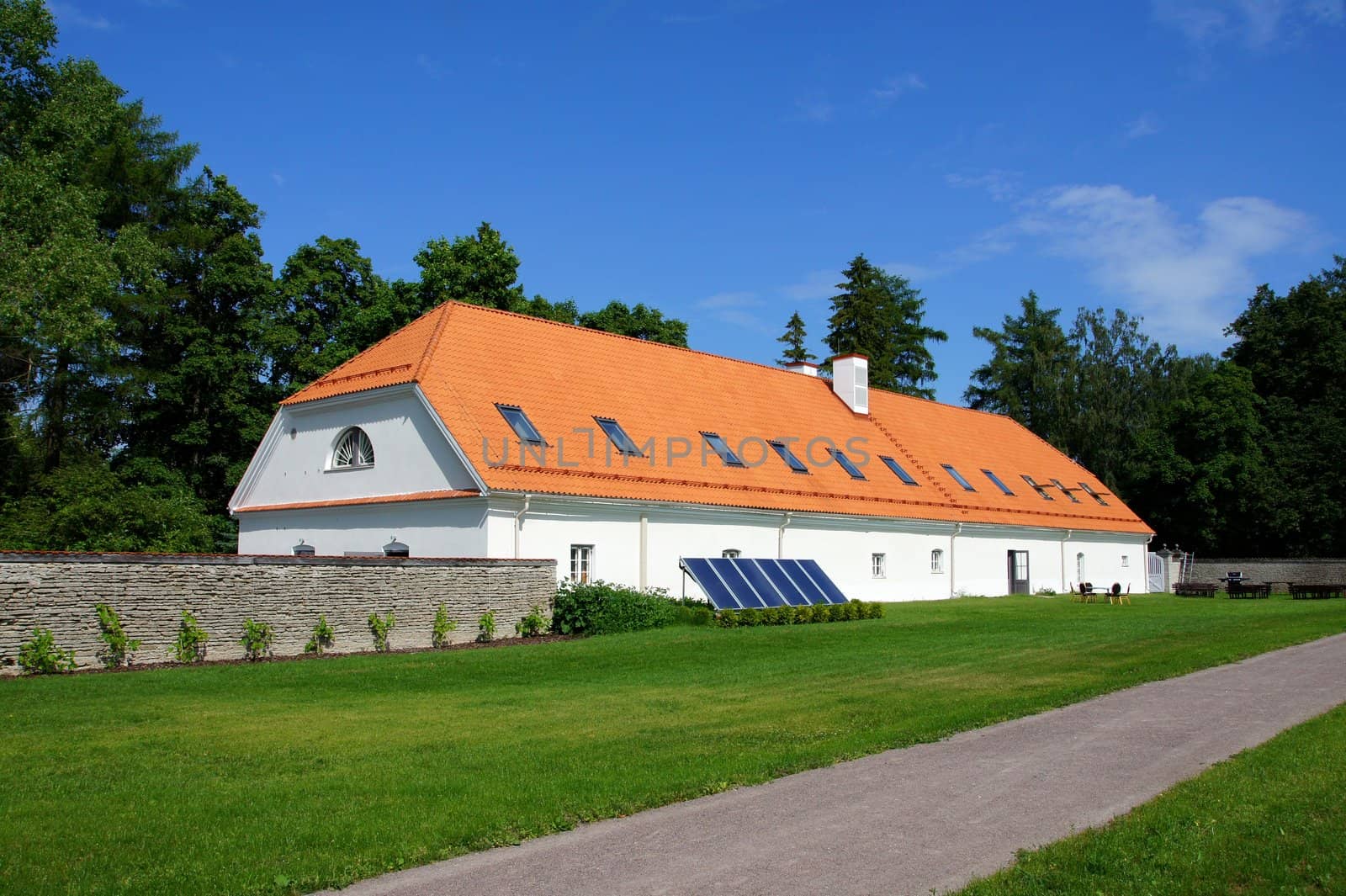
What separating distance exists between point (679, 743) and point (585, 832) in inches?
118

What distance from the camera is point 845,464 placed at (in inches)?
1387

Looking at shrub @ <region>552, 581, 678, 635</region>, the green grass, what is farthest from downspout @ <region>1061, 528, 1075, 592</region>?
the green grass

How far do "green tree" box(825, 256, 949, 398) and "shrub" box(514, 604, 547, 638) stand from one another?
44465mm

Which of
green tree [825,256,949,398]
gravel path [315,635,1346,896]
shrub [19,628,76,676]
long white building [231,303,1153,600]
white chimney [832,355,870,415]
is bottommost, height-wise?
gravel path [315,635,1346,896]

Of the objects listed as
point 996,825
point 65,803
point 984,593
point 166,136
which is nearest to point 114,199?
point 166,136

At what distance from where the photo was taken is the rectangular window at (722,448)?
3044 cm

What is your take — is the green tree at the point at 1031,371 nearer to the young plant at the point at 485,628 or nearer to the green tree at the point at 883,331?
the green tree at the point at 883,331

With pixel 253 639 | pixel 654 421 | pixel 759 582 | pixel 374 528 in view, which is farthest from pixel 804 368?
pixel 253 639

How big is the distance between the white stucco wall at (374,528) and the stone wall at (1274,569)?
1539 inches

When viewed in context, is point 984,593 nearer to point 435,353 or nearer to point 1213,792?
point 435,353

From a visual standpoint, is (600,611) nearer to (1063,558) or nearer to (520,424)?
(520,424)

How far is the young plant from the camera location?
21344mm

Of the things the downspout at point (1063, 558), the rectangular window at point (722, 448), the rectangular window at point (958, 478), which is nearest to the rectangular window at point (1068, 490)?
the downspout at point (1063, 558)

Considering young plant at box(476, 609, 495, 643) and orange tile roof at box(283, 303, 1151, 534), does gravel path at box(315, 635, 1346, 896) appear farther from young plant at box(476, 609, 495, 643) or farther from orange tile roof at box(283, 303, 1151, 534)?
orange tile roof at box(283, 303, 1151, 534)
